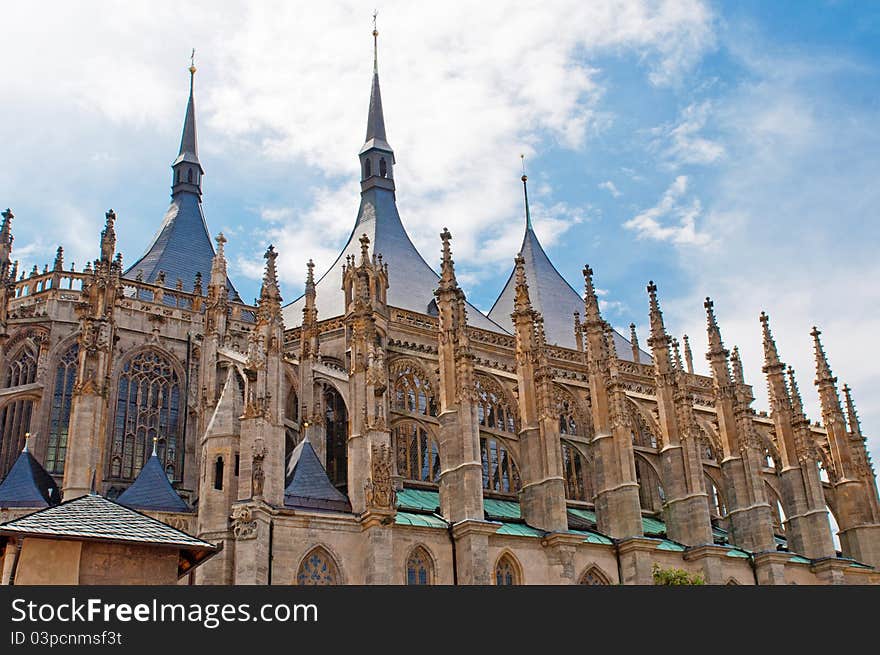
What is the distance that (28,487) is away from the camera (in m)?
27.4

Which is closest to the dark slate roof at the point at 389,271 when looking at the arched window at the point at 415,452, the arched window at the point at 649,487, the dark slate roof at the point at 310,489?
the arched window at the point at 415,452

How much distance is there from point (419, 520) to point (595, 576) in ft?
21.3

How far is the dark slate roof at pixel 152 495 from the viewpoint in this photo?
2734 centimetres

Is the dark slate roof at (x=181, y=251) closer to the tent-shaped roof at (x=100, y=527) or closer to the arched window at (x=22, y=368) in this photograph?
the arched window at (x=22, y=368)

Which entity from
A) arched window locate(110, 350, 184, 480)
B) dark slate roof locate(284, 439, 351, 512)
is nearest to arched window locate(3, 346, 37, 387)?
arched window locate(110, 350, 184, 480)

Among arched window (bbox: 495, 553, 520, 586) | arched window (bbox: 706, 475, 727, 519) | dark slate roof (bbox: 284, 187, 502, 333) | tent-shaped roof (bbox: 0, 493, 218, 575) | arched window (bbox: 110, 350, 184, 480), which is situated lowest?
tent-shaped roof (bbox: 0, 493, 218, 575)

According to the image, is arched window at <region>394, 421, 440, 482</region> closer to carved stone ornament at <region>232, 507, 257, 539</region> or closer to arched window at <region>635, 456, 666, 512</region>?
arched window at <region>635, 456, 666, 512</region>

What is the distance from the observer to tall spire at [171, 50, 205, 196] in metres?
49.2

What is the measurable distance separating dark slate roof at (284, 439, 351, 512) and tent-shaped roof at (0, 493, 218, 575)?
12.6 m

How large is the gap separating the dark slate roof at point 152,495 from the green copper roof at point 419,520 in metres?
5.77

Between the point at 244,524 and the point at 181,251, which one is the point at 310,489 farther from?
the point at 181,251

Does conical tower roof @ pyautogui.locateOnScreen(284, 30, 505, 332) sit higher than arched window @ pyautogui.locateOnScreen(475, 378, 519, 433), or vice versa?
conical tower roof @ pyautogui.locateOnScreen(284, 30, 505, 332)
